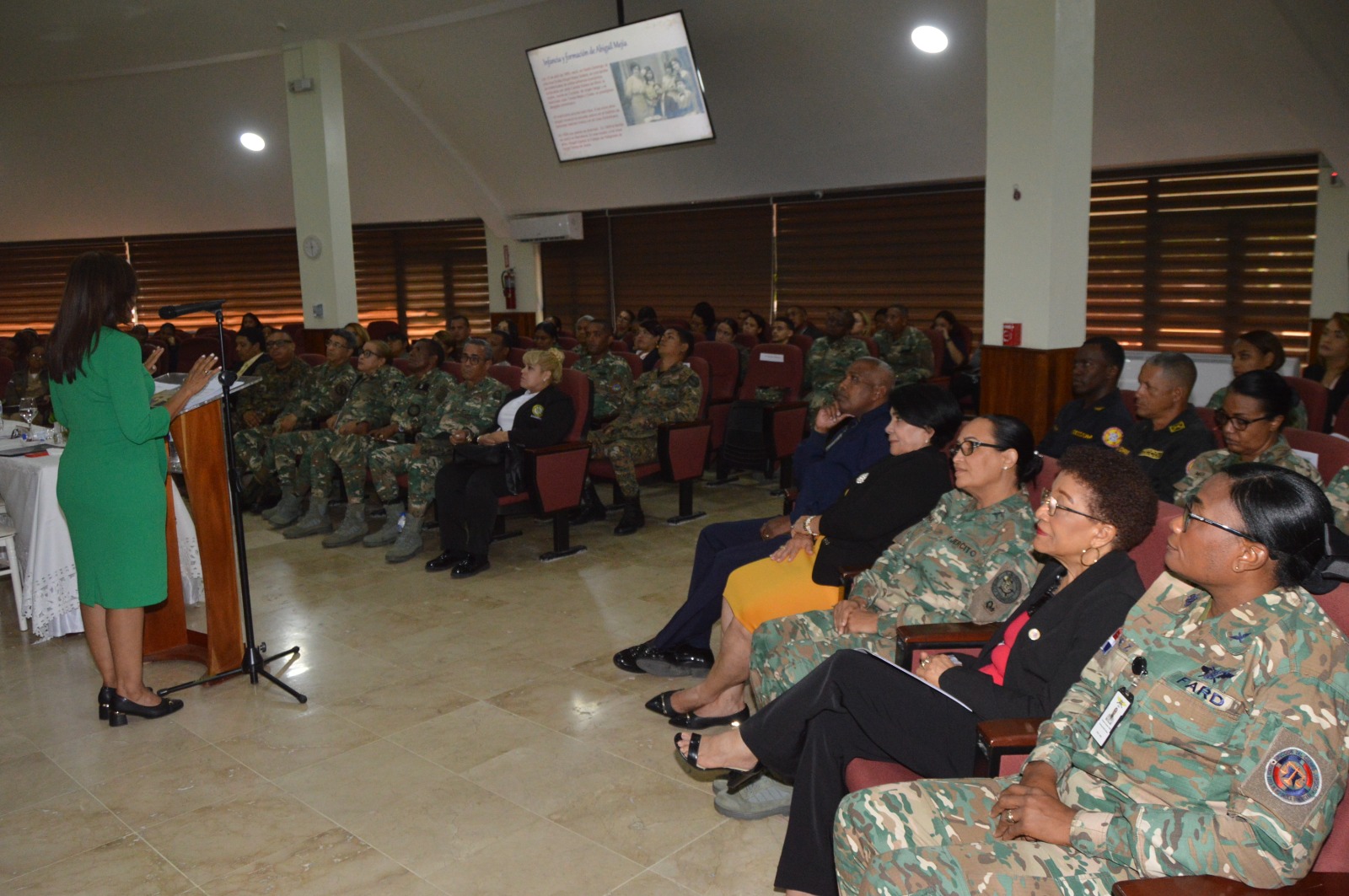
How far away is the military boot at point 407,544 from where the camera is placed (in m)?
4.97

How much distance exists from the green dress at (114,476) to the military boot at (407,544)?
6.07 ft

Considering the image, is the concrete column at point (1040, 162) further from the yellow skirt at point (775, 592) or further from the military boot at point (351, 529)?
the military boot at point (351, 529)

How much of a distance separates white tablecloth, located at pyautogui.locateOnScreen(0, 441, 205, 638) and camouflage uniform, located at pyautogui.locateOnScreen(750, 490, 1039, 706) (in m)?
2.36

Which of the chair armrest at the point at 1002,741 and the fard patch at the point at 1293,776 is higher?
the fard patch at the point at 1293,776

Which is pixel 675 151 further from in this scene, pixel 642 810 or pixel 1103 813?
pixel 1103 813

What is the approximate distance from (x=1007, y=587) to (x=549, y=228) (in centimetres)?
949

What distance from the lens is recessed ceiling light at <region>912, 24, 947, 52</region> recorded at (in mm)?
7207

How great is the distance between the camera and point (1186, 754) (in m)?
1.57

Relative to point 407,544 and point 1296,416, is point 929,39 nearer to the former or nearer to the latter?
point 1296,416

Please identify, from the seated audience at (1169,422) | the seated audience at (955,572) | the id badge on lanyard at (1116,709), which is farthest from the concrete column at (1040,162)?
the id badge on lanyard at (1116,709)

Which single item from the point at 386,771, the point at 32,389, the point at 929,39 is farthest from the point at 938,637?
the point at 32,389

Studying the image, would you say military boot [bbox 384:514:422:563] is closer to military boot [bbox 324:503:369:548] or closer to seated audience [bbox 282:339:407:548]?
military boot [bbox 324:503:369:548]

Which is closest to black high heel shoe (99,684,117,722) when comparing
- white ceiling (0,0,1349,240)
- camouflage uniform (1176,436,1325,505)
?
camouflage uniform (1176,436,1325,505)

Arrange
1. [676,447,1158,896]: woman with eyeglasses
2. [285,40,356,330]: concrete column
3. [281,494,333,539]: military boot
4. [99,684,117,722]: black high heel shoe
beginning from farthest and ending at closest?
[285,40,356,330]: concrete column < [281,494,333,539]: military boot < [99,684,117,722]: black high heel shoe < [676,447,1158,896]: woman with eyeglasses
